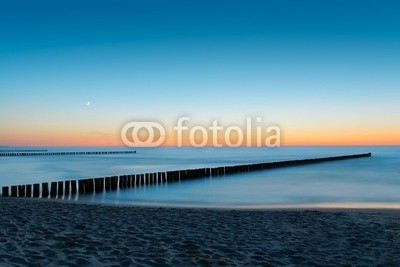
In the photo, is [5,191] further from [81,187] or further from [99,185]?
[99,185]

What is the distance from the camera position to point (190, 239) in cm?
887

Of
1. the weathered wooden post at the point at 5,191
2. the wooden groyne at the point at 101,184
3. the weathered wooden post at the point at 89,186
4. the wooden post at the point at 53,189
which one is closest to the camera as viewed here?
the weathered wooden post at the point at 5,191

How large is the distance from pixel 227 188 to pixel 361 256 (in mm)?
22254

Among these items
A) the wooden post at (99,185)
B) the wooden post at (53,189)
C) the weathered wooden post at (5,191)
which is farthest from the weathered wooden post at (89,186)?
the weathered wooden post at (5,191)

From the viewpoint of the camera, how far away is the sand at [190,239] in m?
7.16

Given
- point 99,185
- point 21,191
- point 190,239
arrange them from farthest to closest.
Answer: point 99,185 → point 21,191 → point 190,239

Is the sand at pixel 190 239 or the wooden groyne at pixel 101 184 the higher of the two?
the sand at pixel 190 239

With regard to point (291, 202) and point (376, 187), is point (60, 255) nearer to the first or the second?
point (291, 202)

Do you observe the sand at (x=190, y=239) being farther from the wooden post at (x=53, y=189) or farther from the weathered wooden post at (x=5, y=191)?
the wooden post at (x=53, y=189)

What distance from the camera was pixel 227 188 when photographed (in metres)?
30.0

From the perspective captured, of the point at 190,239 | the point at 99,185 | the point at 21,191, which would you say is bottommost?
the point at 99,185

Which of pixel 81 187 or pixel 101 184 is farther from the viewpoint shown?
pixel 101 184

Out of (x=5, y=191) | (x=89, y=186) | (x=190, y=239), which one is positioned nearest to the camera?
(x=190, y=239)

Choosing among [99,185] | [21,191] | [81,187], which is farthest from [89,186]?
[21,191]
